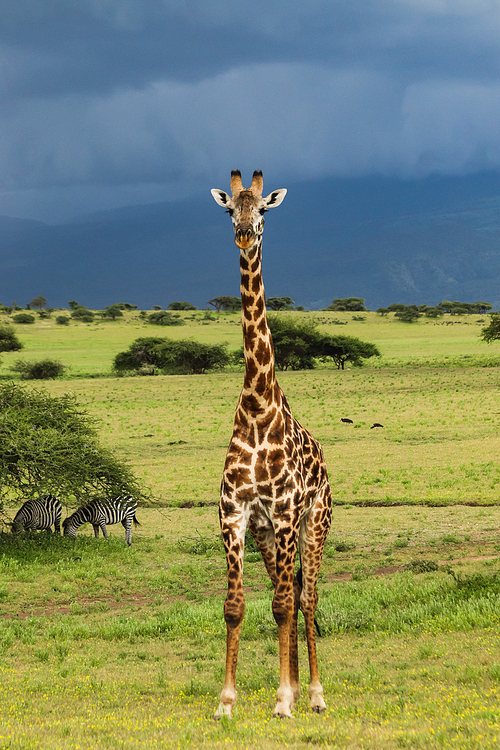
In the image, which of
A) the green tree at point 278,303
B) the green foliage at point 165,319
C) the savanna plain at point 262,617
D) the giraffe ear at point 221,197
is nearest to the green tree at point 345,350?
the savanna plain at point 262,617

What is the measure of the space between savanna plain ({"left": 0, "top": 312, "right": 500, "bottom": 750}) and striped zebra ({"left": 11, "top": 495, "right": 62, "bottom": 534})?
0.81m

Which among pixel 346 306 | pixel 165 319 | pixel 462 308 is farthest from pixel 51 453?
pixel 346 306

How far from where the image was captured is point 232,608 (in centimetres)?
694

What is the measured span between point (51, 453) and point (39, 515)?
6.34ft

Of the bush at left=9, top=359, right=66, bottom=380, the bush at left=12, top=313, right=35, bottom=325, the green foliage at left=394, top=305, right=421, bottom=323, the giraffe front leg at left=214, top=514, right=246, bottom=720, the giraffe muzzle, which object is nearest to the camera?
the giraffe front leg at left=214, top=514, right=246, bottom=720

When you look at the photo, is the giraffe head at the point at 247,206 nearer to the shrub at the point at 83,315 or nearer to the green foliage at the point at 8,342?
the green foliage at the point at 8,342

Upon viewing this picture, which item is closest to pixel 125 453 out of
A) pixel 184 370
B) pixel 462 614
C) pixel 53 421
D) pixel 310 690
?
pixel 53 421

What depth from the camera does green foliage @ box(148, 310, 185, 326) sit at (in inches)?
4929

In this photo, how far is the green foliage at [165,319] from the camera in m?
125

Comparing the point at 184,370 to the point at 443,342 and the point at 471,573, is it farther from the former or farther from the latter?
the point at 471,573

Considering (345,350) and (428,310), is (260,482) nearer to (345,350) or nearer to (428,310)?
(345,350)

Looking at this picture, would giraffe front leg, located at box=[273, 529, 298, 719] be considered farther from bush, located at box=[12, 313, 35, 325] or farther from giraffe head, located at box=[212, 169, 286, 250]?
bush, located at box=[12, 313, 35, 325]

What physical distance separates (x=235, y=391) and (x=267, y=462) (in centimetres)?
5034

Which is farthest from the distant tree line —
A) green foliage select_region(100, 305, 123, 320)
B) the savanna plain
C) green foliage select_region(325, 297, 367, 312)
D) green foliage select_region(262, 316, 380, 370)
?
the savanna plain
